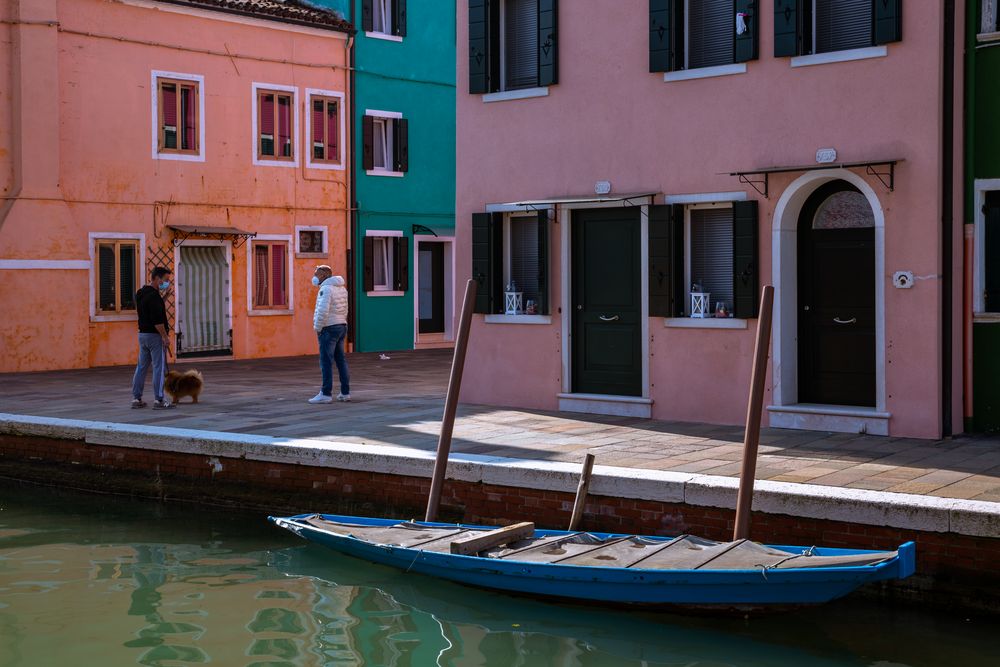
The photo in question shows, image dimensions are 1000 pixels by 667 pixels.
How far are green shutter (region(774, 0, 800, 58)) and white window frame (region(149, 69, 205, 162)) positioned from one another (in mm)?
13129

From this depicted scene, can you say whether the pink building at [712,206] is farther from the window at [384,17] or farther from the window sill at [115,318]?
the window at [384,17]

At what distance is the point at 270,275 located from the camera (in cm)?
2455

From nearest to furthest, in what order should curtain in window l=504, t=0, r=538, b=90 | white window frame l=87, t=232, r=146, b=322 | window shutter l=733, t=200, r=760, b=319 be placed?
window shutter l=733, t=200, r=760, b=319
curtain in window l=504, t=0, r=538, b=90
white window frame l=87, t=232, r=146, b=322

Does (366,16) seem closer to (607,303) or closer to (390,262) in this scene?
(390,262)

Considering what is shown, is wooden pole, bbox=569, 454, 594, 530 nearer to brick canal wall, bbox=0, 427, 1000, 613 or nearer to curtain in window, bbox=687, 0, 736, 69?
brick canal wall, bbox=0, 427, 1000, 613

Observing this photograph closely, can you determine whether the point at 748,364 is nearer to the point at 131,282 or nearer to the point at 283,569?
the point at 283,569

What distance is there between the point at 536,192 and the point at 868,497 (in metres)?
7.24

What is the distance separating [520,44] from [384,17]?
477 inches

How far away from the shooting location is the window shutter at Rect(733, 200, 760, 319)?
13.0m

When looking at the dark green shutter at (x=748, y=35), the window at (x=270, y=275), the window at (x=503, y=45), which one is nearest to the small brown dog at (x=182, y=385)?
the window at (x=503, y=45)

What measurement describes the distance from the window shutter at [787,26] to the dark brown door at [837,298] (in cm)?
138

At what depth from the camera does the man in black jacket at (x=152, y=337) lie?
15164mm

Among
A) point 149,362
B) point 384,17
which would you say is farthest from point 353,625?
point 384,17

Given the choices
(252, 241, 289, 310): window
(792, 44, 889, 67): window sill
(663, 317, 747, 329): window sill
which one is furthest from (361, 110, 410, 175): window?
(792, 44, 889, 67): window sill
